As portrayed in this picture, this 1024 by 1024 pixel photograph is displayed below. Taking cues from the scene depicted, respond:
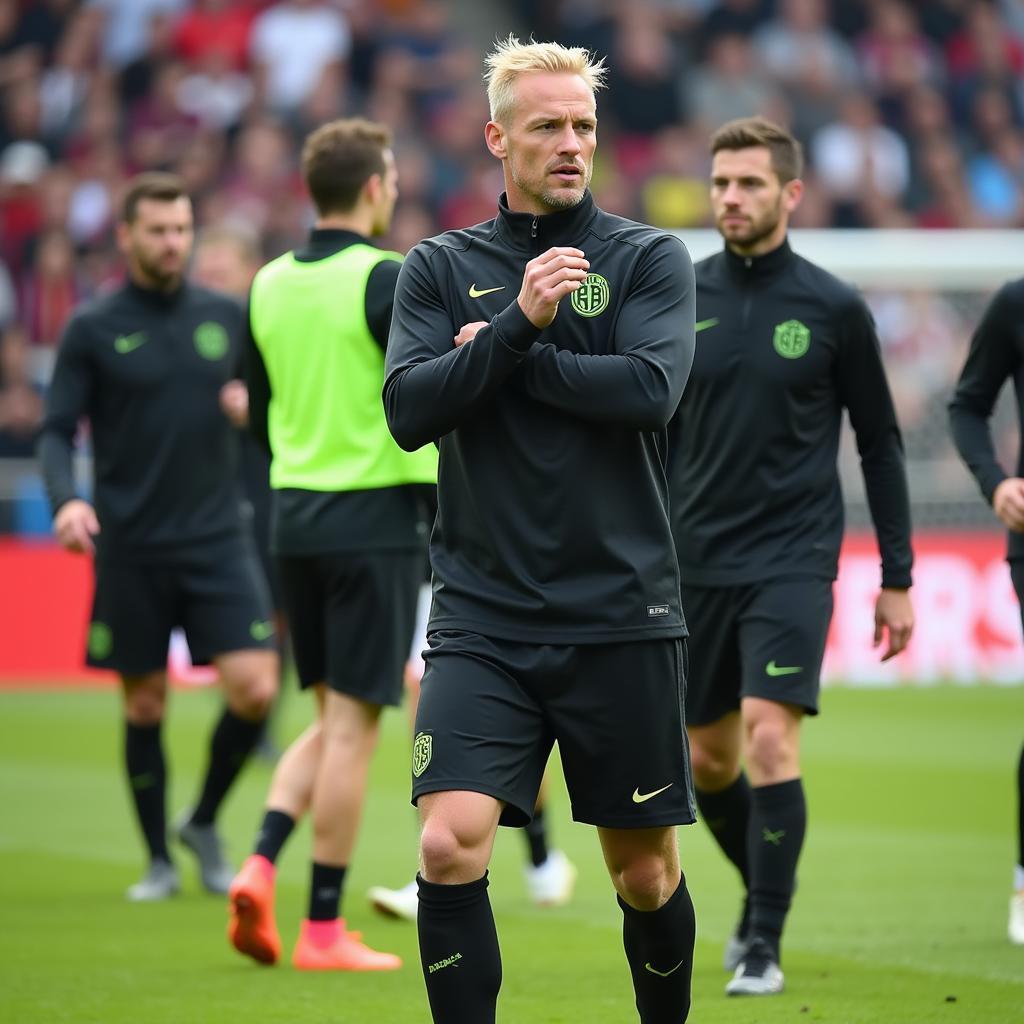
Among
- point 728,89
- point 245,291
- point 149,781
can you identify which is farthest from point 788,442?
point 728,89

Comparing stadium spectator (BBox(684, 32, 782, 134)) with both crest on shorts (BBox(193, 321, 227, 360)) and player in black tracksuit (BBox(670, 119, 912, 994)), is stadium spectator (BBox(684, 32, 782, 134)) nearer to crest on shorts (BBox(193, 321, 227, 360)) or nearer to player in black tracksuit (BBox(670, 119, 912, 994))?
crest on shorts (BBox(193, 321, 227, 360))

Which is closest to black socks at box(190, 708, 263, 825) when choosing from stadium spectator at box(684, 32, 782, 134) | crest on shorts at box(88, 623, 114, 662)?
crest on shorts at box(88, 623, 114, 662)

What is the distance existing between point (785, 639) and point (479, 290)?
1.91 m

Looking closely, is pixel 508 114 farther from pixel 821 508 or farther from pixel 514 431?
pixel 821 508

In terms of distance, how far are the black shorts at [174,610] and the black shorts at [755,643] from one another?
2171 mm

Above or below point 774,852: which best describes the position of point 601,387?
above

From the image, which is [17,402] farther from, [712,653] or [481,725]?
[481,725]

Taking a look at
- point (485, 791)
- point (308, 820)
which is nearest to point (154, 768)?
point (308, 820)

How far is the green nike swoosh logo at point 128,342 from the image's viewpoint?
774 cm

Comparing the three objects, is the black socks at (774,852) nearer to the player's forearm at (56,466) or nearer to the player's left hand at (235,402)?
the player's left hand at (235,402)

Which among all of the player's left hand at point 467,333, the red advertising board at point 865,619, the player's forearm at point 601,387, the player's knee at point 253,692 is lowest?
the red advertising board at point 865,619

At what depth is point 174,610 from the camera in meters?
7.77

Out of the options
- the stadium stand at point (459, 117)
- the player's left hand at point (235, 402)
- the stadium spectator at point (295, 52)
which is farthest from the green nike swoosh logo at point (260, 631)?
the stadium spectator at point (295, 52)

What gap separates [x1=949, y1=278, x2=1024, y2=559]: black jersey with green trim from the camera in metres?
6.67
